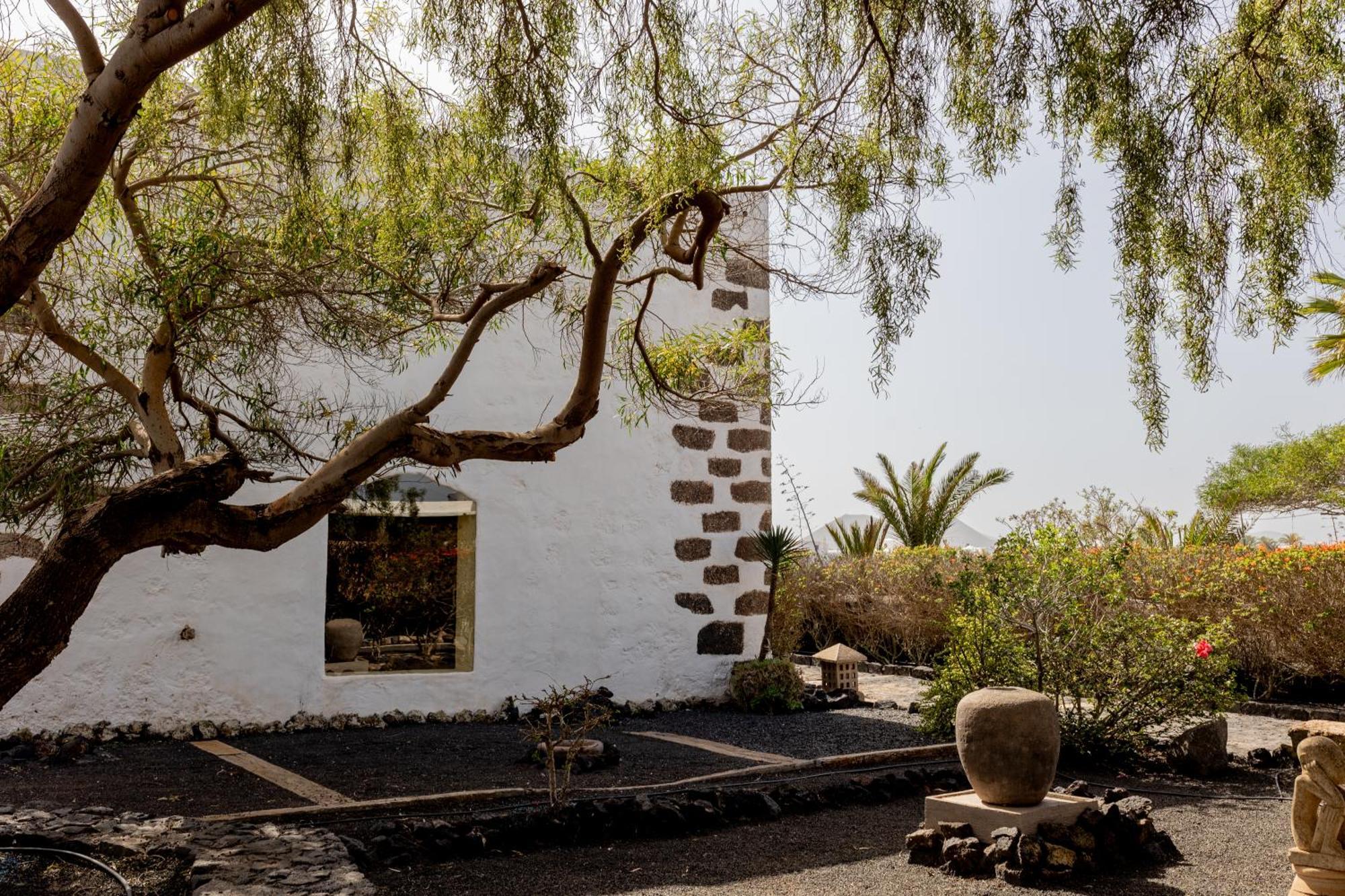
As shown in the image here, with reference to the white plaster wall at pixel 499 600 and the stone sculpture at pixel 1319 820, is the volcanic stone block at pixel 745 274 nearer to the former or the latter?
the white plaster wall at pixel 499 600

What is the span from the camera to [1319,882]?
366cm

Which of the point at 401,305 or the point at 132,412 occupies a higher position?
the point at 401,305

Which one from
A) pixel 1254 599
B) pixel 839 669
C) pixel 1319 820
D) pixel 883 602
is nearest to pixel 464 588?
pixel 839 669

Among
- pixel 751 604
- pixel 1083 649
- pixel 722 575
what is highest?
pixel 722 575

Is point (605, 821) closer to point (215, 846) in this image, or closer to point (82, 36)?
point (215, 846)

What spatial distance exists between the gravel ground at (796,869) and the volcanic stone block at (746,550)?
14.5ft

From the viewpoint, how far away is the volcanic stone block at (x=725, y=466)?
9.41 m

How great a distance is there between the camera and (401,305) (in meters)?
5.70

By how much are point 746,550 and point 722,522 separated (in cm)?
35

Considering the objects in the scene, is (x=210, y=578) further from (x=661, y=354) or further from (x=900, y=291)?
(x=900, y=291)

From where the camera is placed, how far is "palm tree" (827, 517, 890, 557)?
17234mm

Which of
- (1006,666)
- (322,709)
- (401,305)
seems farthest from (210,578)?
(1006,666)

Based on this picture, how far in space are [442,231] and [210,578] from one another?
330 cm

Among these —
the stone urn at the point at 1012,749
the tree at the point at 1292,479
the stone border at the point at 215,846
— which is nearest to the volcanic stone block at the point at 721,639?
the stone urn at the point at 1012,749
